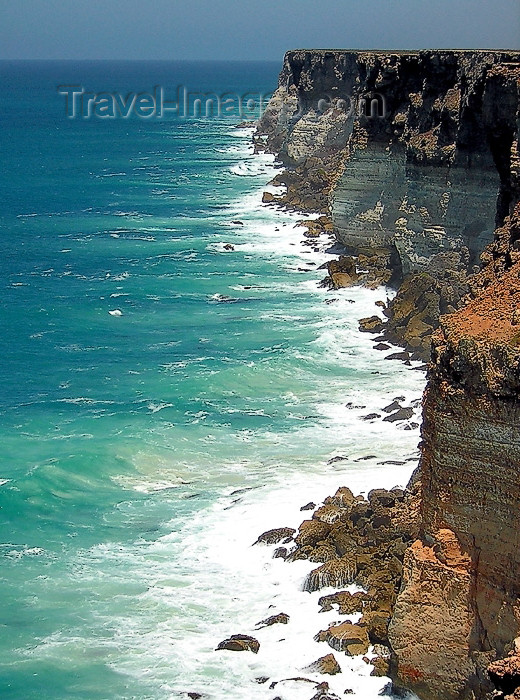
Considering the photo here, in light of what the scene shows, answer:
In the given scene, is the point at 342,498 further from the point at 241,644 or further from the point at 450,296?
the point at 450,296

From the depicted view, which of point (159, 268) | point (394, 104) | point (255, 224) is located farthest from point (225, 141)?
point (394, 104)

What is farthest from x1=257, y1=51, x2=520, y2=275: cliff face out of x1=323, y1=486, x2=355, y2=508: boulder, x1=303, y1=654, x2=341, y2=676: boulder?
x1=303, y1=654, x2=341, y2=676: boulder

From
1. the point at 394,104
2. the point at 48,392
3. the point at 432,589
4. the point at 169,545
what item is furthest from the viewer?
the point at 394,104

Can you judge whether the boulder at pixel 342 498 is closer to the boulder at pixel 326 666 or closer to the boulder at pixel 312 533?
the boulder at pixel 312 533

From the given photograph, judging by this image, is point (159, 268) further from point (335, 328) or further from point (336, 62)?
point (336, 62)

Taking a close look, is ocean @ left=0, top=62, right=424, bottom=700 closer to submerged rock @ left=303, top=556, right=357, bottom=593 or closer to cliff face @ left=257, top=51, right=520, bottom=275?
submerged rock @ left=303, top=556, right=357, bottom=593
